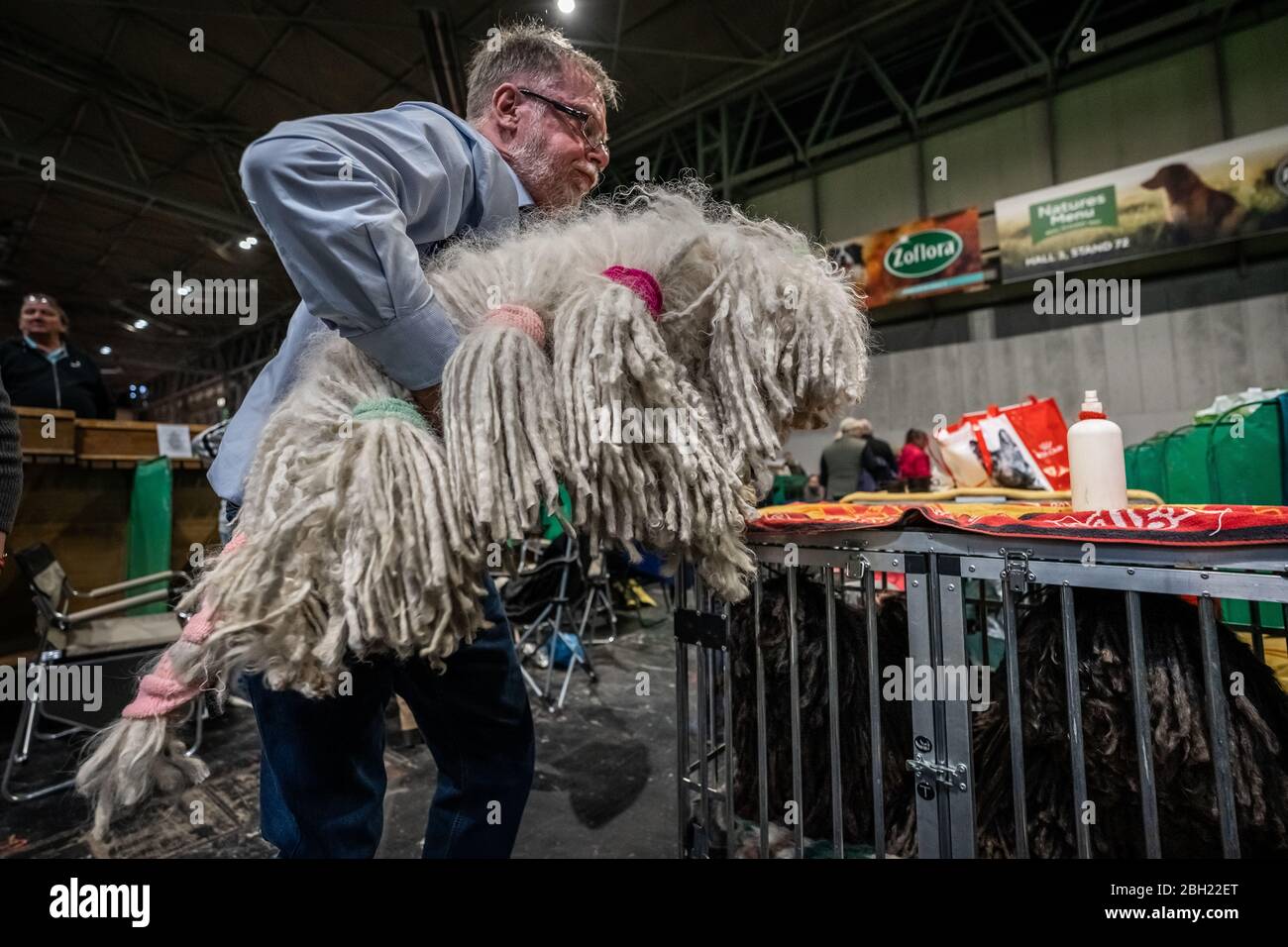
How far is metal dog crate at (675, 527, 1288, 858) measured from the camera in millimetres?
853

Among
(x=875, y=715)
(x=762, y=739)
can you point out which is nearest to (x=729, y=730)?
(x=762, y=739)

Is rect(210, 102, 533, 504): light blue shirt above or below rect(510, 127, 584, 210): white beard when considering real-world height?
below

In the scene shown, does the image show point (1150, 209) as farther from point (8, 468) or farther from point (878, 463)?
point (8, 468)

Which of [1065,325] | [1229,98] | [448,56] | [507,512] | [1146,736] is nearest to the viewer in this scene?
[507,512]

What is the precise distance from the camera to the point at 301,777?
90cm

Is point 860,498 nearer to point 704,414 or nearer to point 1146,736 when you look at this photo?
point 1146,736

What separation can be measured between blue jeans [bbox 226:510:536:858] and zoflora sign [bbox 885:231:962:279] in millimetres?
8380

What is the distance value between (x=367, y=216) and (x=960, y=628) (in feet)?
3.61

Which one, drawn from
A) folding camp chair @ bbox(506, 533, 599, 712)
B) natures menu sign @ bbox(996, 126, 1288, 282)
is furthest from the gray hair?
natures menu sign @ bbox(996, 126, 1288, 282)

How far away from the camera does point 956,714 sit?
3.40 ft

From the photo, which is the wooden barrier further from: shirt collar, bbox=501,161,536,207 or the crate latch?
the crate latch

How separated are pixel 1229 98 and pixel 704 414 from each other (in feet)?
29.8

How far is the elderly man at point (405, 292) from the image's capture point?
0.68m
